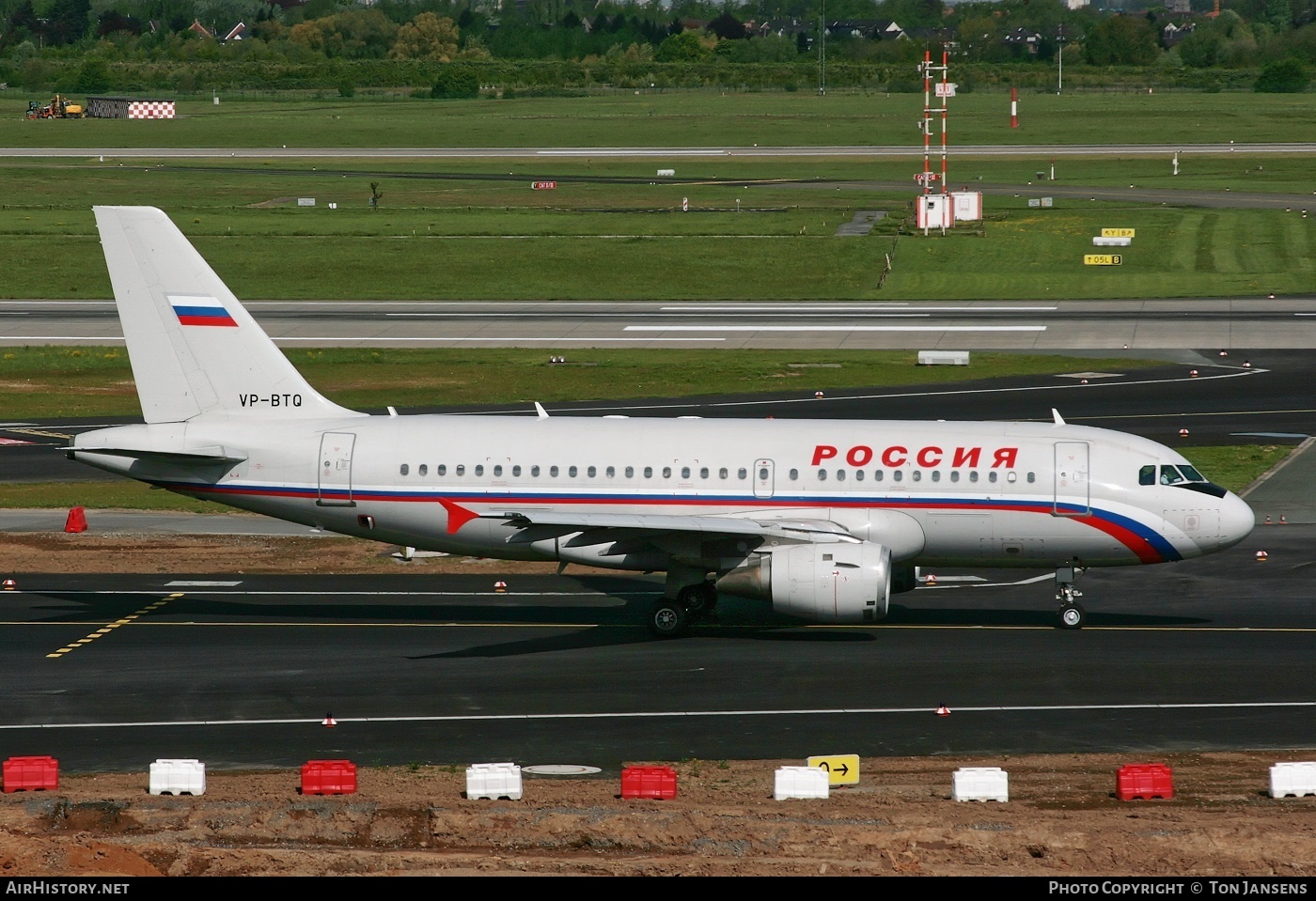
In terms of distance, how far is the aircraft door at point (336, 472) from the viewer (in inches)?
1419

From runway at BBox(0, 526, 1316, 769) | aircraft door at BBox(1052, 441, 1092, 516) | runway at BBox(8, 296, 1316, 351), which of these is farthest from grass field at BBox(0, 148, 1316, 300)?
aircraft door at BBox(1052, 441, 1092, 516)

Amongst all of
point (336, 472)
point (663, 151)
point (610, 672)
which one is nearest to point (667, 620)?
point (610, 672)

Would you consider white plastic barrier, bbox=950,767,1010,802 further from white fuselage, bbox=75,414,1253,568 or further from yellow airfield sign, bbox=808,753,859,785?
white fuselage, bbox=75,414,1253,568

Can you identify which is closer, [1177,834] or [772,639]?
[1177,834]

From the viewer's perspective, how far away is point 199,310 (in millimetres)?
36781

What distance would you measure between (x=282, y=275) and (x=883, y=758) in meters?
80.6

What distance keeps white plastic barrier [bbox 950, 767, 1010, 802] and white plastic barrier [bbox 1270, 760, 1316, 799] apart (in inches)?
159

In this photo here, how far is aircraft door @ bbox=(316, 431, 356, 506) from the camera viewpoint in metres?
36.0

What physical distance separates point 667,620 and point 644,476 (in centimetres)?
321

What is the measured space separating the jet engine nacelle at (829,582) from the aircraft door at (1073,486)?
4.30 meters

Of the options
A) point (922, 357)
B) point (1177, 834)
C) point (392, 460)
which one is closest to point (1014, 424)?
point (392, 460)

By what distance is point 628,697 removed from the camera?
30906 mm

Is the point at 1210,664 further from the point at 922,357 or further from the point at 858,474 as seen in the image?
the point at 922,357

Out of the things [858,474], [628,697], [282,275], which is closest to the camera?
[628,697]
